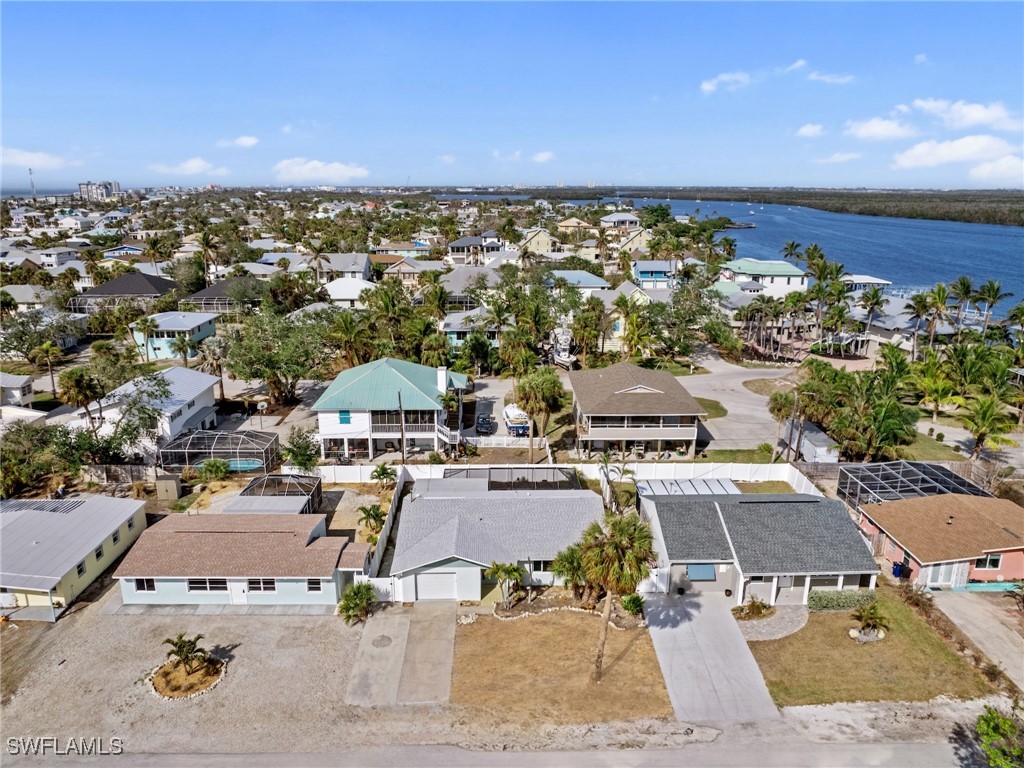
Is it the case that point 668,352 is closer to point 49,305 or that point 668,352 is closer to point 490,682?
point 490,682

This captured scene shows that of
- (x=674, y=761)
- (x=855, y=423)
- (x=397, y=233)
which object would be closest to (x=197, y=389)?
(x=674, y=761)

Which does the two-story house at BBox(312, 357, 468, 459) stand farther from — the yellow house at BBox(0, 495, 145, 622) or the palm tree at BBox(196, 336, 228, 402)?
the palm tree at BBox(196, 336, 228, 402)

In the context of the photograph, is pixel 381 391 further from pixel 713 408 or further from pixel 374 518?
pixel 713 408

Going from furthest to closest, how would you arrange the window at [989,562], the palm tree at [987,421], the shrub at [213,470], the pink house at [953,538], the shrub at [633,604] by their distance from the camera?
the shrub at [213,470]
the palm tree at [987,421]
the window at [989,562]
the pink house at [953,538]
the shrub at [633,604]

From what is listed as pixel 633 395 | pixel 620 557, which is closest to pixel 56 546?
pixel 620 557

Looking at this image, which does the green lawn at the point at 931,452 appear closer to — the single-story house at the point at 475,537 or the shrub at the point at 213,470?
the single-story house at the point at 475,537

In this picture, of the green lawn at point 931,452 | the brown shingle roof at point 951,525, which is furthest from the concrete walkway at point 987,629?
the green lawn at point 931,452

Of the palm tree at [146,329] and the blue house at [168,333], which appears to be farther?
the blue house at [168,333]
